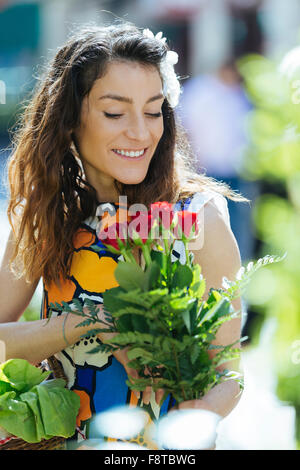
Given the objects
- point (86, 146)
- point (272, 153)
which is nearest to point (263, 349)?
point (272, 153)

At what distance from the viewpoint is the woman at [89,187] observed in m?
1.42

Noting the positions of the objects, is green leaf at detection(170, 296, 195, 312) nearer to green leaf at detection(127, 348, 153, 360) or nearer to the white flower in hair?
green leaf at detection(127, 348, 153, 360)

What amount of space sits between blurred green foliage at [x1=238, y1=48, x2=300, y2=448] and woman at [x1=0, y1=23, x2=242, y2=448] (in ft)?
1.63

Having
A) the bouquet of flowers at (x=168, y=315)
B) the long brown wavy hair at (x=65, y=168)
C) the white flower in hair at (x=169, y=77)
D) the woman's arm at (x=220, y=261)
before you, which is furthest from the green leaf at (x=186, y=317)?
the white flower in hair at (x=169, y=77)

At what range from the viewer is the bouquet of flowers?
1051 mm

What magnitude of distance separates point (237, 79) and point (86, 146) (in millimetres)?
3387

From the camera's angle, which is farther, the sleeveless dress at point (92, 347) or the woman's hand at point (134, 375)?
the sleeveless dress at point (92, 347)

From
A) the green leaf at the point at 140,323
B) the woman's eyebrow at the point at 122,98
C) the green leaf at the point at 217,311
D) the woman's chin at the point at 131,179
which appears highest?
the woman's eyebrow at the point at 122,98

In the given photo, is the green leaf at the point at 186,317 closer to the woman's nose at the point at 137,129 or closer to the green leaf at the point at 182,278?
the green leaf at the point at 182,278

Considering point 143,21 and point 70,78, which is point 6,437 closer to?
point 70,78

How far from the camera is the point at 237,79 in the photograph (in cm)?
473

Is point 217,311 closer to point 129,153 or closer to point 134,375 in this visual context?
point 134,375

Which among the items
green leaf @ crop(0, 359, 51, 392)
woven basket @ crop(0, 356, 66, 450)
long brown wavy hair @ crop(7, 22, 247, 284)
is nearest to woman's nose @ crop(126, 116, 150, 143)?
long brown wavy hair @ crop(7, 22, 247, 284)

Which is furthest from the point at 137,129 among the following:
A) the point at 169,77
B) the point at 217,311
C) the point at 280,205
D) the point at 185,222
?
the point at 280,205
